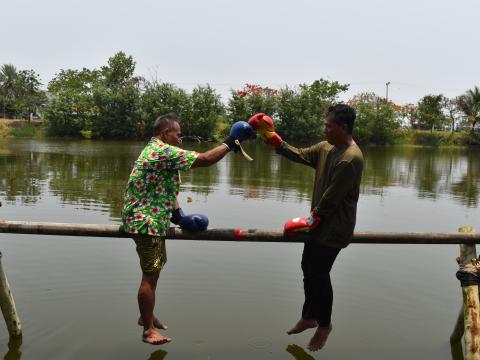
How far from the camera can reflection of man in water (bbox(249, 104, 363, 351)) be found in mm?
4117

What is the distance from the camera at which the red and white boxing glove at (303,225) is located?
4.27 meters

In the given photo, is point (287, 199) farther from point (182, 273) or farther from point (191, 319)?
point (191, 319)

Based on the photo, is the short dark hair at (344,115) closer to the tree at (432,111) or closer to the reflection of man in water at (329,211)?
the reflection of man in water at (329,211)

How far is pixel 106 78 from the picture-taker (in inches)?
2803

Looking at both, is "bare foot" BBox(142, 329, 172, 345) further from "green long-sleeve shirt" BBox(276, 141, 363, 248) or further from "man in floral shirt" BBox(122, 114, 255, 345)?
"green long-sleeve shirt" BBox(276, 141, 363, 248)

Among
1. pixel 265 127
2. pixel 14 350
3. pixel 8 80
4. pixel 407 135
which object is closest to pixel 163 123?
pixel 265 127

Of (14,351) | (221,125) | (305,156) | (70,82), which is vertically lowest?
(14,351)

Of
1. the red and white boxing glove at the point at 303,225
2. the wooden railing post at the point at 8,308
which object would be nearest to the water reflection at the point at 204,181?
the wooden railing post at the point at 8,308

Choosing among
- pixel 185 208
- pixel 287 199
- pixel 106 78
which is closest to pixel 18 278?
pixel 185 208

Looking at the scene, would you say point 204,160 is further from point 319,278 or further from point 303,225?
point 319,278

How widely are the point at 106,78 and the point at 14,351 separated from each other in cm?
7015

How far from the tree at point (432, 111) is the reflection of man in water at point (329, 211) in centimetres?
6630

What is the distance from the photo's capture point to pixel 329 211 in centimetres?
418

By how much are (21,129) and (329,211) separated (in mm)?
60491
